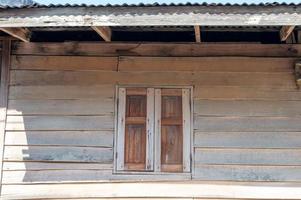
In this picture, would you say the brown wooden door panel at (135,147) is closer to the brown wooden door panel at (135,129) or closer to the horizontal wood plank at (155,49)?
the brown wooden door panel at (135,129)

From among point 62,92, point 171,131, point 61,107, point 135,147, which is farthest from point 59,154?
point 171,131

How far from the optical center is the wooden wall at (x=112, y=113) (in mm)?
5102

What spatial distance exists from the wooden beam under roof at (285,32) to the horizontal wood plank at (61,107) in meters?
1.99

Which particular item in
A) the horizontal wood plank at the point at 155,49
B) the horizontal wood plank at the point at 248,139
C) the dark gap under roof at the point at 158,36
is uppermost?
the dark gap under roof at the point at 158,36

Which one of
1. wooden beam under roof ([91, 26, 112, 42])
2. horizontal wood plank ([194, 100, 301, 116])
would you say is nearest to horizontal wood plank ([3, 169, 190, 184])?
horizontal wood plank ([194, 100, 301, 116])

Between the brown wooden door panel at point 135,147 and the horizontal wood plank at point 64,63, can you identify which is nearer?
the brown wooden door panel at point 135,147

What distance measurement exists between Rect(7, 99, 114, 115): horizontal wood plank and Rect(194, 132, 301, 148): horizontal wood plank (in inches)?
42.6

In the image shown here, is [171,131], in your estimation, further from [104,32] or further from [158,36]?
[104,32]

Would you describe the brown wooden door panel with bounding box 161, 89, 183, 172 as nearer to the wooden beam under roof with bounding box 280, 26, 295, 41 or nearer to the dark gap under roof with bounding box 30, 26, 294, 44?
the dark gap under roof with bounding box 30, 26, 294, 44

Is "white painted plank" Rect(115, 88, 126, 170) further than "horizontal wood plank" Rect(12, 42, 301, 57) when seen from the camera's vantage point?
No

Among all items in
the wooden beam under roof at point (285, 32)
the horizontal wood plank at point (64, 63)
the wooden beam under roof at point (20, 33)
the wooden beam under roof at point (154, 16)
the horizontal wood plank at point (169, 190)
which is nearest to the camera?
the wooden beam under roof at point (154, 16)

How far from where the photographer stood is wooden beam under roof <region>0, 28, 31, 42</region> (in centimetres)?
489

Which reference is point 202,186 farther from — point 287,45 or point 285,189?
point 287,45

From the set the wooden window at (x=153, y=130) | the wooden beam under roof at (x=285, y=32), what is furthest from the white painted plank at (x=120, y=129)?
the wooden beam under roof at (x=285, y=32)
